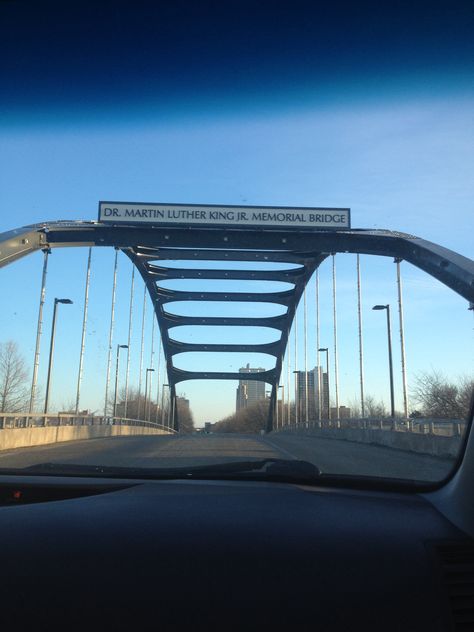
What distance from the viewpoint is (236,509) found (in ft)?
10.6

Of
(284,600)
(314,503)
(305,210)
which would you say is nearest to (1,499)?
(314,503)

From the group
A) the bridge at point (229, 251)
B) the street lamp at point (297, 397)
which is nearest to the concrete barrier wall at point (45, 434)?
the bridge at point (229, 251)

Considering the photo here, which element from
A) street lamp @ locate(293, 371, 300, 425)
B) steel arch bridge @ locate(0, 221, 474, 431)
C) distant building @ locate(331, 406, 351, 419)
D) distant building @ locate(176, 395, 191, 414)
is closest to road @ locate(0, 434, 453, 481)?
steel arch bridge @ locate(0, 221, 474, 431)

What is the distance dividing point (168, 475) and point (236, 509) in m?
1.17

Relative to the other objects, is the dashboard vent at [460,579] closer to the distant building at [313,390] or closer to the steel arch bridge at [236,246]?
the steel arch bridge at [236,246]

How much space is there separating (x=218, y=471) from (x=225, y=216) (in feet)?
63.6

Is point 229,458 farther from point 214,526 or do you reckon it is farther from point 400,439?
point 400,439

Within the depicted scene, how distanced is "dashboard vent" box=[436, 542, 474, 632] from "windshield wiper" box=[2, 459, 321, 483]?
1458 millimetres

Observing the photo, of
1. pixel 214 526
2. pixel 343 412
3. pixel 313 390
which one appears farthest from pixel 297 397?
pixel 214 526

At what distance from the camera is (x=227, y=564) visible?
2.52m

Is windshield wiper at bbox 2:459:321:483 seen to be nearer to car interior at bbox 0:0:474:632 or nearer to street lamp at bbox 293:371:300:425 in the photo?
car interior at bbox 0:0:474:632

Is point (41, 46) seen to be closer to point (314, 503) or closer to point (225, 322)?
point (314, 503)

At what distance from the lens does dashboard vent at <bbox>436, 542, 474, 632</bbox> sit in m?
2.32

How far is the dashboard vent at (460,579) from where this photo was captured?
2.32 metres
